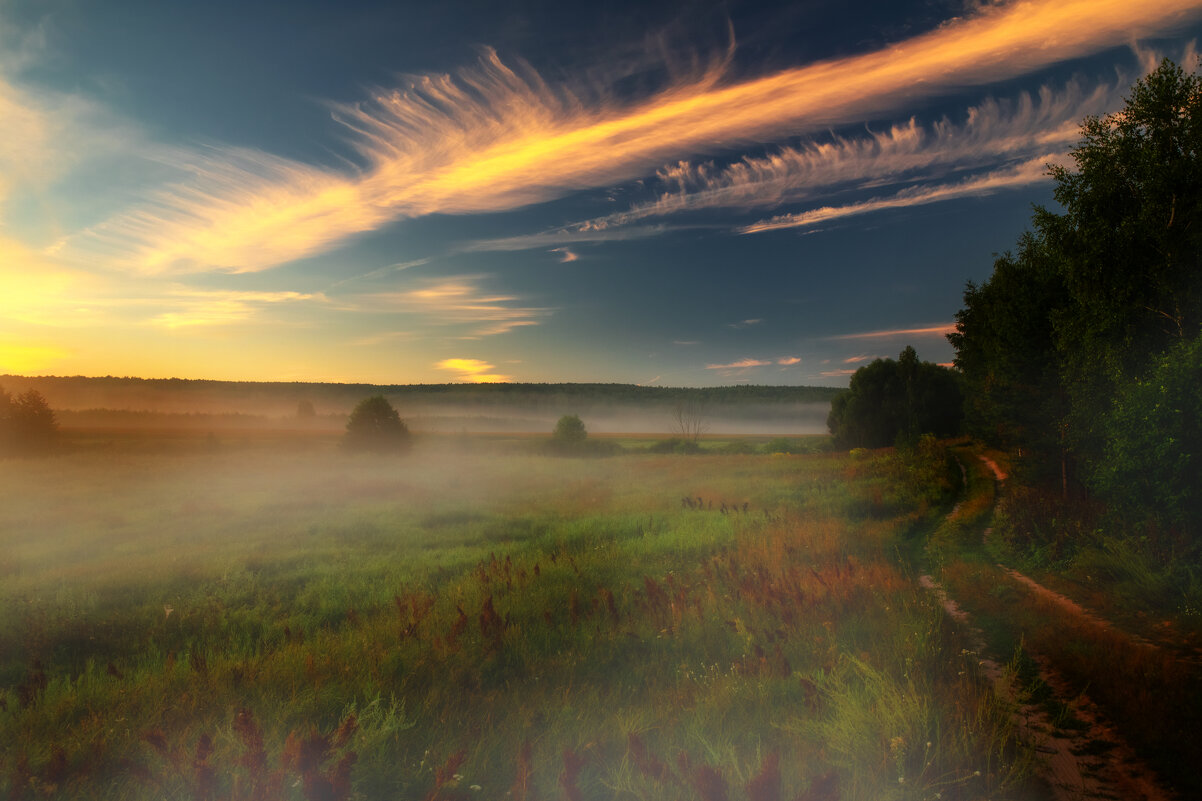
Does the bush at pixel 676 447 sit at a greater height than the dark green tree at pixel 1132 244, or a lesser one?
lesser

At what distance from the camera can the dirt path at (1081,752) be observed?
4.56 meters

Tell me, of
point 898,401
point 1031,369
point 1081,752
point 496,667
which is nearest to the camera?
point 1081,752

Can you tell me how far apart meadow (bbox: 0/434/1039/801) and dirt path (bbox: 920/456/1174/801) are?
32 centimetres

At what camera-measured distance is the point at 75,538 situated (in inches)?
679

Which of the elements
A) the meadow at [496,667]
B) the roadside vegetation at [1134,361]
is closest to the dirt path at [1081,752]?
the meadow at [496,667]

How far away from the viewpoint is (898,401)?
58219 millimetres

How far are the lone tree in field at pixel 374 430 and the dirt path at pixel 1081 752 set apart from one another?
43.8 metres

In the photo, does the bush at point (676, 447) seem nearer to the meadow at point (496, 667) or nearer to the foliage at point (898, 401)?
the foliage at point (898, 401)

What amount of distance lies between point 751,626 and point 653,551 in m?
5.72

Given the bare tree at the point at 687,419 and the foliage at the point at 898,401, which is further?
the bare tree at the point at 687,419

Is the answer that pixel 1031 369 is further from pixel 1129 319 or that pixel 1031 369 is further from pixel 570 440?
pixel 570 440

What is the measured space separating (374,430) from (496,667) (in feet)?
137

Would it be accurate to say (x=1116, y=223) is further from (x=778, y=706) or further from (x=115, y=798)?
(x=115, y=798)

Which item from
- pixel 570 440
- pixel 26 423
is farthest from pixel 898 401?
pixel 26 423
